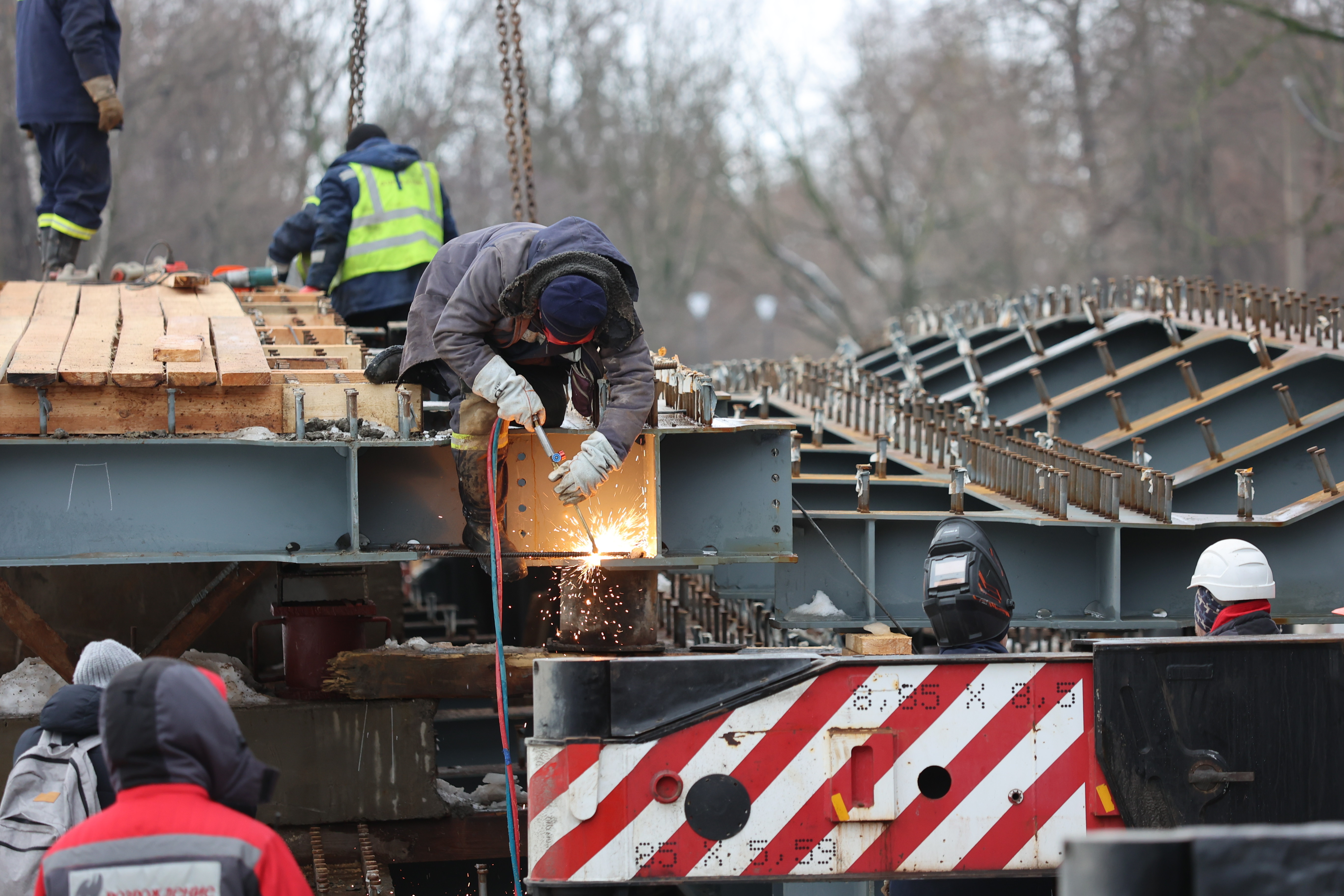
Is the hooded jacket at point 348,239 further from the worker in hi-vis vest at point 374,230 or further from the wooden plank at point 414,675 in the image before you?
the wooden plank at point 414,675

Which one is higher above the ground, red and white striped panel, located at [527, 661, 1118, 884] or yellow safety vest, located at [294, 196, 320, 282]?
yellow safety vest, located at [294, 196, 320, 282]

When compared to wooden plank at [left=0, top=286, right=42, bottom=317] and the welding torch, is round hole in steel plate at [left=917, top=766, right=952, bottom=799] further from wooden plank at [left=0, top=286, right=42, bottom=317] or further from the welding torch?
wooden plank at [left=0, top=286, right=42, bottom=317]

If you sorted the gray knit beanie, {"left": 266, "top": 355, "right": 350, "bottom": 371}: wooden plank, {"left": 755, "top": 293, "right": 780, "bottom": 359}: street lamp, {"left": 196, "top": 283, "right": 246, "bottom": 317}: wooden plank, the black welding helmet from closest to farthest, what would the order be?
→ the gray knit beanie < the black welding helmet < {"left": 266, "top": 355, "right": 350, "bottom": 371}: wooden plank < {"left": 196, "top": 283, "right": 246, "bottom": 317}: wooden plank < {"left": 755, "top": 293, "right": 780, "bottom": 359}: street lamp

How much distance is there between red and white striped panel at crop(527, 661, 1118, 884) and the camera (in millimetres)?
3668

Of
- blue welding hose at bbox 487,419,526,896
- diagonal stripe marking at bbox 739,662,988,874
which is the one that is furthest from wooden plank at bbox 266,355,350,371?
diagonal stripe marking at bbox 739,662,988,874

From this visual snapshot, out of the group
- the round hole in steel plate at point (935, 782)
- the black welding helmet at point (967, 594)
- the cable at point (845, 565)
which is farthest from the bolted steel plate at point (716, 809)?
the cable at point (845, 565)

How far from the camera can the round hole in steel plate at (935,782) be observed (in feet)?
12.2

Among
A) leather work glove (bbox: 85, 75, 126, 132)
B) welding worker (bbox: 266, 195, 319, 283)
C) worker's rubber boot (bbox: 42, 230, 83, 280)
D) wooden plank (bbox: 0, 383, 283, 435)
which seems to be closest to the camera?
wooden plank (bbox: 0, 383, 283, 435)

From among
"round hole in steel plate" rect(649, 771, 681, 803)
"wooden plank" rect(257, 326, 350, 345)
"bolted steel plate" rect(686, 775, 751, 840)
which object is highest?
"wooden plank" rect(257, 326, 350, 345)

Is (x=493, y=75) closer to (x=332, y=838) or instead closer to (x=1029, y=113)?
(x=1029, y=113)

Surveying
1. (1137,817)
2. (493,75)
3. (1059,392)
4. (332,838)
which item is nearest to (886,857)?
(1137,817)

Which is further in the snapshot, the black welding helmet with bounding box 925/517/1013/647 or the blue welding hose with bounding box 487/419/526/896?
the black welding helmet with bounding box 925/517/1013/647

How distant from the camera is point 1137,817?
12.1ft

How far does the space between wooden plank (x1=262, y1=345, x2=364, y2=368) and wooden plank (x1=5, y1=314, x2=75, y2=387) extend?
786 millimetres
